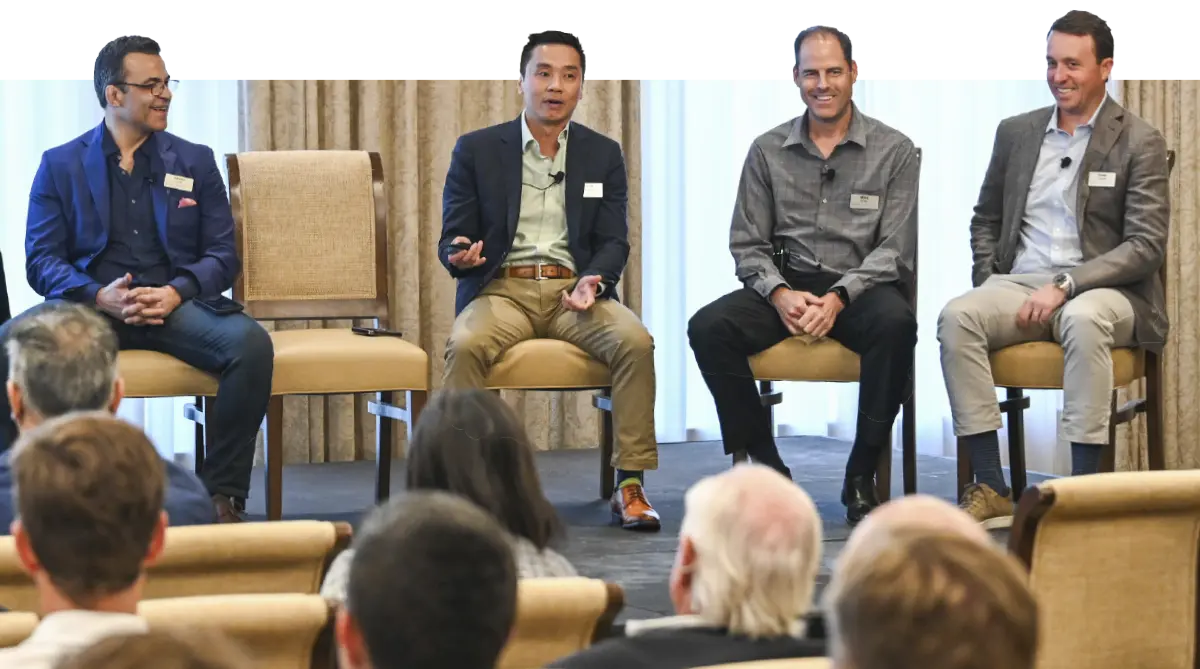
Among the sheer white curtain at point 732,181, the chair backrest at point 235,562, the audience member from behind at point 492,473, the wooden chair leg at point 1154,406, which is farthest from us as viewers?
the sheer white curtain at point 732,181

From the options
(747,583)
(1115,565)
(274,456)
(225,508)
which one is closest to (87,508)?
(747,583)

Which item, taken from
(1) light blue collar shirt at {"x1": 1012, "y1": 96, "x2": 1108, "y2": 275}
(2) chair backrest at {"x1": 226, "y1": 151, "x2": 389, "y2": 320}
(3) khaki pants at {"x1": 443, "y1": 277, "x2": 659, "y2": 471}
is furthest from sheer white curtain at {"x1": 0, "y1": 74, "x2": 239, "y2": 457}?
(1) light blue collar shirt at {"x1": 1012, "y1": 96, "x2": 1108, "y2": 275}

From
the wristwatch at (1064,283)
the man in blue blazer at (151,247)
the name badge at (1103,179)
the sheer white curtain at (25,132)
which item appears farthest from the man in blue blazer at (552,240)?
the sheer white curtain at (25,132)

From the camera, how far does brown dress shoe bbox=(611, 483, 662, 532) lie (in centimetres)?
406

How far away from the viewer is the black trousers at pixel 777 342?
4078mm

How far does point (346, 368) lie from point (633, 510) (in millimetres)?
850

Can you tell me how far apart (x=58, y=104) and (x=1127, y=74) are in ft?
12.6

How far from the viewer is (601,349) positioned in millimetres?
4188

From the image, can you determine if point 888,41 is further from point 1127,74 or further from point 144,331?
point 144,331

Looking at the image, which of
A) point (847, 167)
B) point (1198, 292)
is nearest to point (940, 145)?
point (1198, 292)

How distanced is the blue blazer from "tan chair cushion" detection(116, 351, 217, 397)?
259 millimetres

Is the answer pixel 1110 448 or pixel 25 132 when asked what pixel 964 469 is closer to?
pixel 1110 448

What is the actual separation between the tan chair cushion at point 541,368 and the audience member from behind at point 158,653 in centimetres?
323

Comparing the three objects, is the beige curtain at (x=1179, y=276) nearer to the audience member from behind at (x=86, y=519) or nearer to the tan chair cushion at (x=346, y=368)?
the tan chair cushion at (x=346, y=368)
